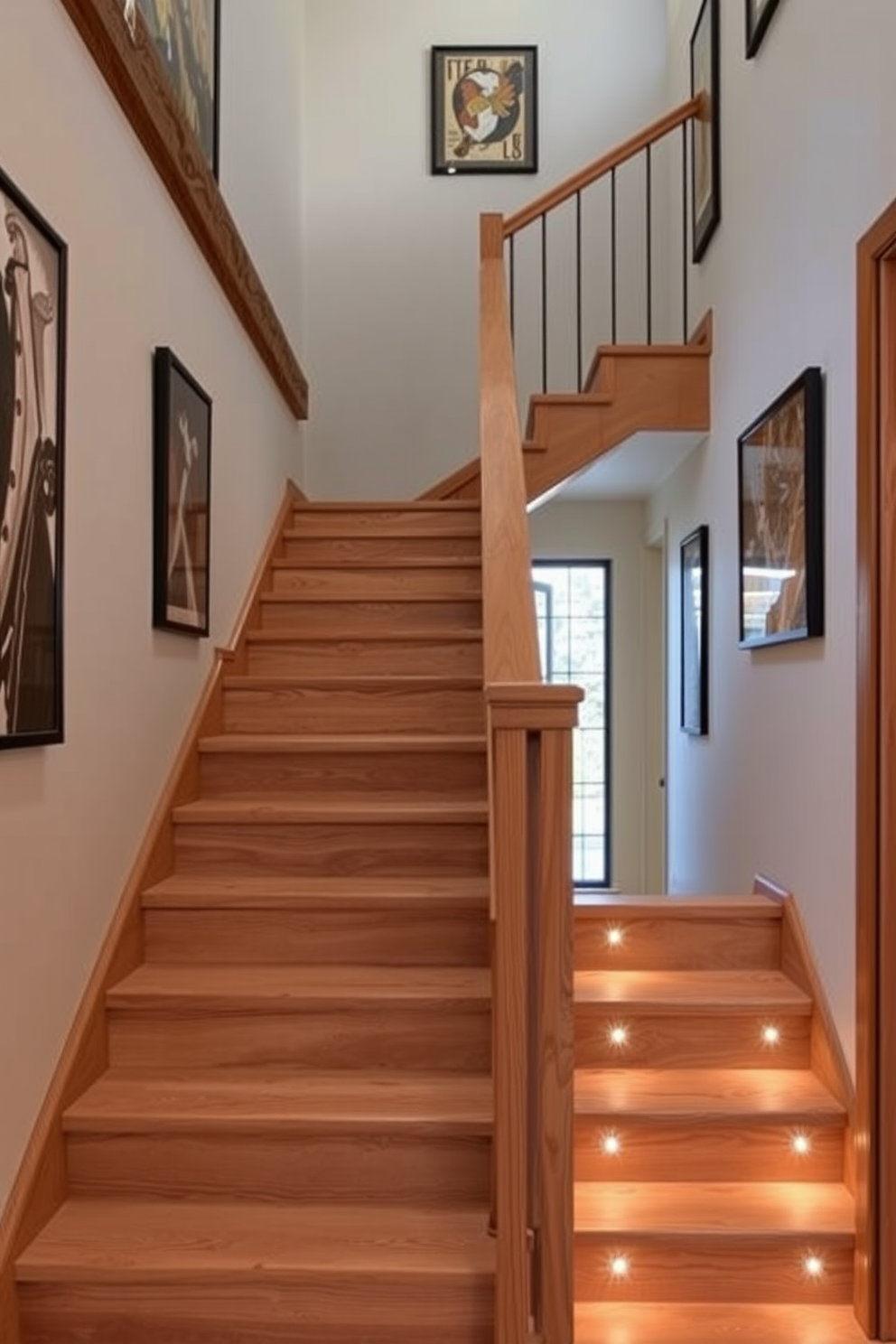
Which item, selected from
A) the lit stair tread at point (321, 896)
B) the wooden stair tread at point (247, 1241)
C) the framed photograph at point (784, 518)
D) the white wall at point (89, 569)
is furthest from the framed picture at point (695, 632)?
the wooden stair tread at point (247, 1241)

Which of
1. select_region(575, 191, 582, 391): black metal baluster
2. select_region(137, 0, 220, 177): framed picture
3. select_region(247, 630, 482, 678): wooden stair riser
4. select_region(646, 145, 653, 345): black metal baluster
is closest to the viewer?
select_region(137, 0, 220, 177): framed picture

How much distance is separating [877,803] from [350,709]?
1.62 m

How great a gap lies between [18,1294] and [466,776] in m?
1.58

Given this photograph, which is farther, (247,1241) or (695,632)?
(695,632)

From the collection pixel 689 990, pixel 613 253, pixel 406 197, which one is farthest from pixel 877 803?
pixel 406 197

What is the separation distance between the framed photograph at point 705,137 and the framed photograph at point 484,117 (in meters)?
1.08

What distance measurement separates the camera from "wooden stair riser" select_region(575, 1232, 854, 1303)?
2.21 metres

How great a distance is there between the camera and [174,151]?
2670 millimetres

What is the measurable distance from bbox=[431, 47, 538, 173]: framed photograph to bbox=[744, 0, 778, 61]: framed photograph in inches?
79.0

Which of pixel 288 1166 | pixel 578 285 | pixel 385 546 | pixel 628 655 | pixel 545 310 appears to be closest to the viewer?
pixel 288 1166

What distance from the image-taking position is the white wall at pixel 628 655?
18.3 feet

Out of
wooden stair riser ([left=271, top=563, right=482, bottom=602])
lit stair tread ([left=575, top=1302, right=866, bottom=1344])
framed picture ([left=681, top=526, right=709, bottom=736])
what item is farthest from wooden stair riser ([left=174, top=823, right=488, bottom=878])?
framed picture ([left=681, top=526, right=709, bottom=736])

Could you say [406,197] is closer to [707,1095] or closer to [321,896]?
[321,896]

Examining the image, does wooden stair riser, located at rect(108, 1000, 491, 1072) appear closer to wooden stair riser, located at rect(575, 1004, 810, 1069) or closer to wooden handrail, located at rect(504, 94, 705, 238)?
wooden stair riser, located at rect(575, 1004, 810, 1069)
